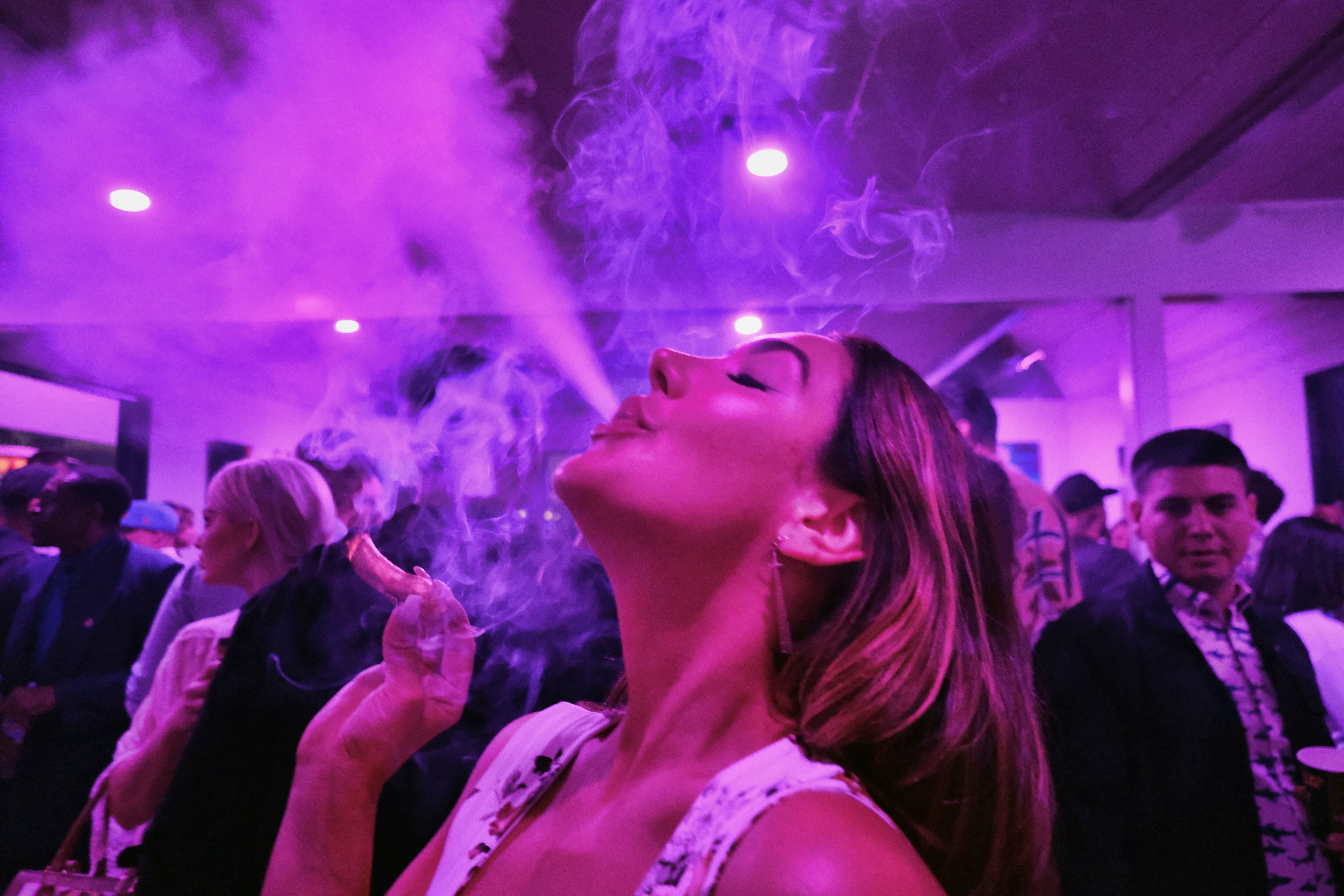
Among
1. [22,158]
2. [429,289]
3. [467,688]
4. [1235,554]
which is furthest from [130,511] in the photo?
[1235,554]

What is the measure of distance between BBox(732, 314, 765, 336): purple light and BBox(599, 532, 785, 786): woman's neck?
11.6 feet

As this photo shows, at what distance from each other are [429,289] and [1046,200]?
3.83 m

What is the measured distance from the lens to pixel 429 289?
436cm

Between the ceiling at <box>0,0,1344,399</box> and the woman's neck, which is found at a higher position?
the ceiling at <box>0,0,1344,399</box>

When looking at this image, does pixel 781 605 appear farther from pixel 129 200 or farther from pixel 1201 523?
pixel 129 200

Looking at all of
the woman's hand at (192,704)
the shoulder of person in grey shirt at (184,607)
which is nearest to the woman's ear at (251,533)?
the shoulder of person in grey shirt at (184,607)

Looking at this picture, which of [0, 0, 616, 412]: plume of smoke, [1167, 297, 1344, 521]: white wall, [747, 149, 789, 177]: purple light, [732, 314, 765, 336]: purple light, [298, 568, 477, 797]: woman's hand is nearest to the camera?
[298, 568, 477, 797]: woman's hand

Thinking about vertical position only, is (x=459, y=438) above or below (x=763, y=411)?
above

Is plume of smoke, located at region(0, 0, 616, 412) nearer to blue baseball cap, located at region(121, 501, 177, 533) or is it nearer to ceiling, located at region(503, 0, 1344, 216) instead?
ceiling, located at region(503, 0, 1344, 216)

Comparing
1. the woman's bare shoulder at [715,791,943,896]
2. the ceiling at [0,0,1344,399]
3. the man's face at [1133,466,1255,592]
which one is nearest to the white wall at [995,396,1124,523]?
the ceiling at [0,0,1344,399]

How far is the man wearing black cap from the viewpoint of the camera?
3.21 meters

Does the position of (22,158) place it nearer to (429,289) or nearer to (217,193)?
(217,193)

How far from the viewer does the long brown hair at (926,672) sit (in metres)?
0.96

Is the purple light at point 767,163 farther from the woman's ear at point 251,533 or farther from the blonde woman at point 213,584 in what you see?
the woman's ear at point 251,533
